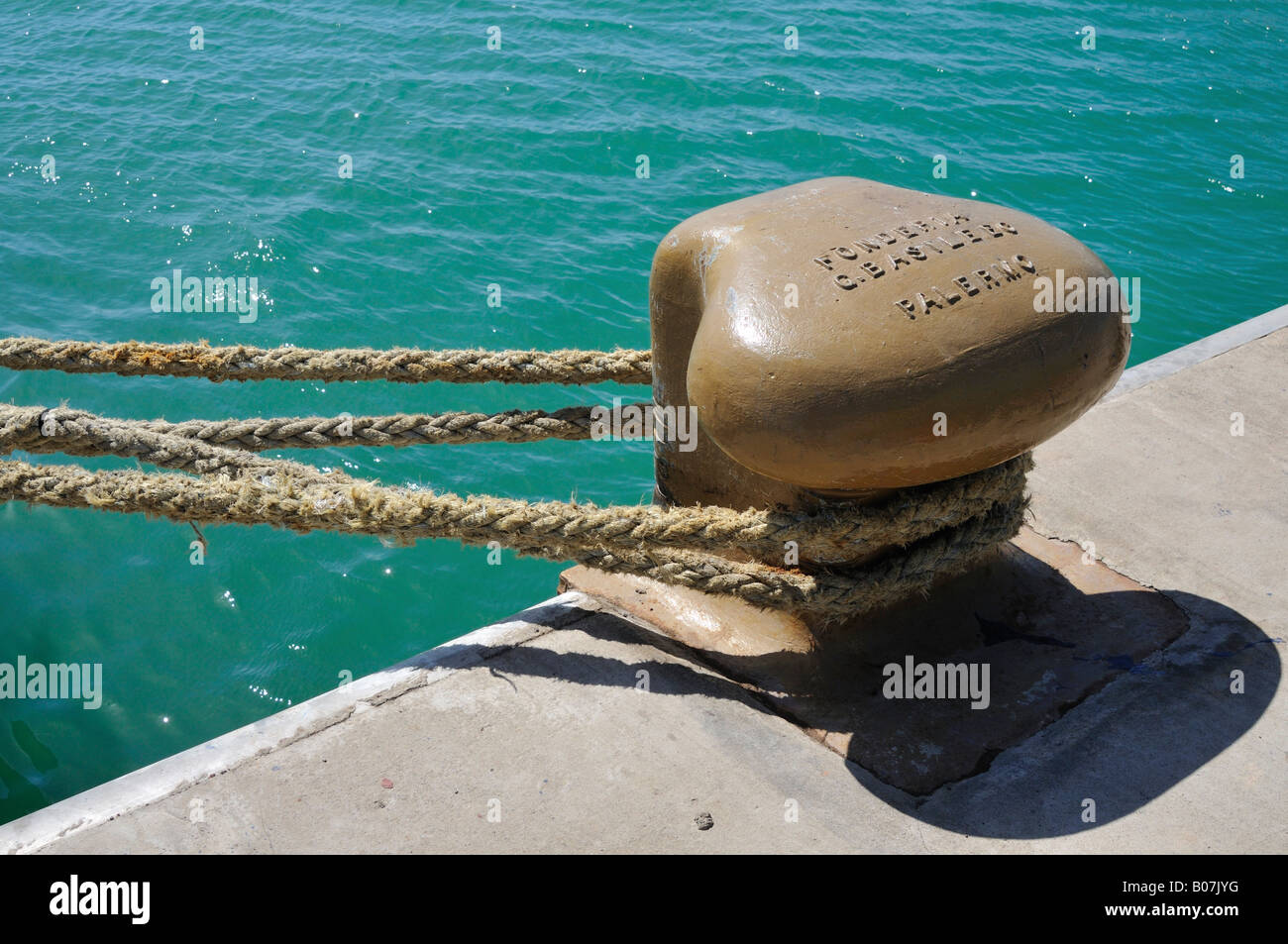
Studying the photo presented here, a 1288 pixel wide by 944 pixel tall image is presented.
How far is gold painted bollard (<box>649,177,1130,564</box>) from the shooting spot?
256 centimetres

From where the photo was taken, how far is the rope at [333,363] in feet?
13.1

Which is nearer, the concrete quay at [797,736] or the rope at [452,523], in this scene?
the concrete quay at [797,736]

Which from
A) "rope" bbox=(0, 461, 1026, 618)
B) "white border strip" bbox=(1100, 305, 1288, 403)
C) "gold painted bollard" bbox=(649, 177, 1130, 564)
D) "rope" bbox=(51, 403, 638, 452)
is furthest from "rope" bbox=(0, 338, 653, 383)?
"white border strip" bbox=(1100, 305, 1288, 403)

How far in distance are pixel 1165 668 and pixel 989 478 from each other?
0.84 metres

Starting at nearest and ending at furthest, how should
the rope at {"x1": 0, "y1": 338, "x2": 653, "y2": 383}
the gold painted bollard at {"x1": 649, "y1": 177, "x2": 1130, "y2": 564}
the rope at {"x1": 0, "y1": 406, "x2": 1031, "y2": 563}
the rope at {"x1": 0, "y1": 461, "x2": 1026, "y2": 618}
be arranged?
the gold painted bollard at {"x1": 649, "y1": 177, "x2": 1130, "y2": 564}, the rope at {"x1": 0, "y1": 406, "x2": 1031, "y2": 563}, the rope at {"x1": 0, "y1": 461, "x2": 1026, "y2": 618}, the rope at {"x1": 0, "y1": 338, "x2": 653, "y2": 383}

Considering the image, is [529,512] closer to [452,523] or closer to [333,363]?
[452,523]

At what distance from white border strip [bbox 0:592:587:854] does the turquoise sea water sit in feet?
7.18

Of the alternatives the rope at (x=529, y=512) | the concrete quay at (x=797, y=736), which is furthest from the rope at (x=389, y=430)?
the concrete quay at (x=797, y=736)

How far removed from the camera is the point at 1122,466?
424 cm

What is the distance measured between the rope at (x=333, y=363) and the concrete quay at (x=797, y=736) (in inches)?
30.3

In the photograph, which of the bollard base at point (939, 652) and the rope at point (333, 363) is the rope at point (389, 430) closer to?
the rope at point (333, 363)

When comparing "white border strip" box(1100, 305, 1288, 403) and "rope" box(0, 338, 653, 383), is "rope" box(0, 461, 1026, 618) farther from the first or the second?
"white border strip" box(1100, 305, 1288, 403)

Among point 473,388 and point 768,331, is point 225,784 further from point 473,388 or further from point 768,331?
point 473,388
